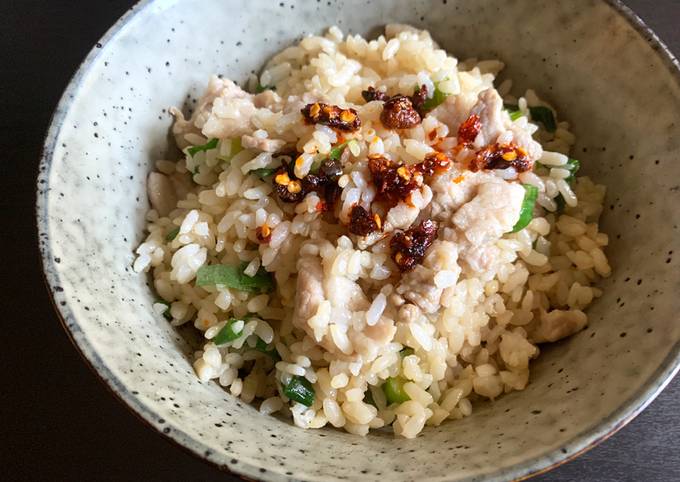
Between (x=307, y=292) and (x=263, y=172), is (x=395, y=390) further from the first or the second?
(x=263, y=172)

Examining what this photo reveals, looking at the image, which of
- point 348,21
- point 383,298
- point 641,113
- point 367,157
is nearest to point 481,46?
point 348,21

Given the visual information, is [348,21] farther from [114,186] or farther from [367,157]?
[114,186]

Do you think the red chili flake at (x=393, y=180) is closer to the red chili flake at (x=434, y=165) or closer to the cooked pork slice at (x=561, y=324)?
the red chili flake at (x=434, y=165)

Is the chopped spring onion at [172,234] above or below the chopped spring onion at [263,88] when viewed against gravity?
below

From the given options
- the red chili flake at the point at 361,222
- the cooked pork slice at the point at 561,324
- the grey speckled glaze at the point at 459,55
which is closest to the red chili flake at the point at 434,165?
the red chili flake at the point at 361,222

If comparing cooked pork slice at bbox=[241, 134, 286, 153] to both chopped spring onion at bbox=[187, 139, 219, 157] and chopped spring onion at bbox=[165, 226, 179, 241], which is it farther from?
chopped spring onion at bbox=[165, 226, 179, 241]

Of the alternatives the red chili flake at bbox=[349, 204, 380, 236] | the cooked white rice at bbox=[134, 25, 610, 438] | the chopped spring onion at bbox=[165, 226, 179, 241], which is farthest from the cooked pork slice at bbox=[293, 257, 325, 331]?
the chopped spring onion at bbox=[165, 226, 179, 241]

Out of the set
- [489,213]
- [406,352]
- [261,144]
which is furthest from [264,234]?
[489,213]
